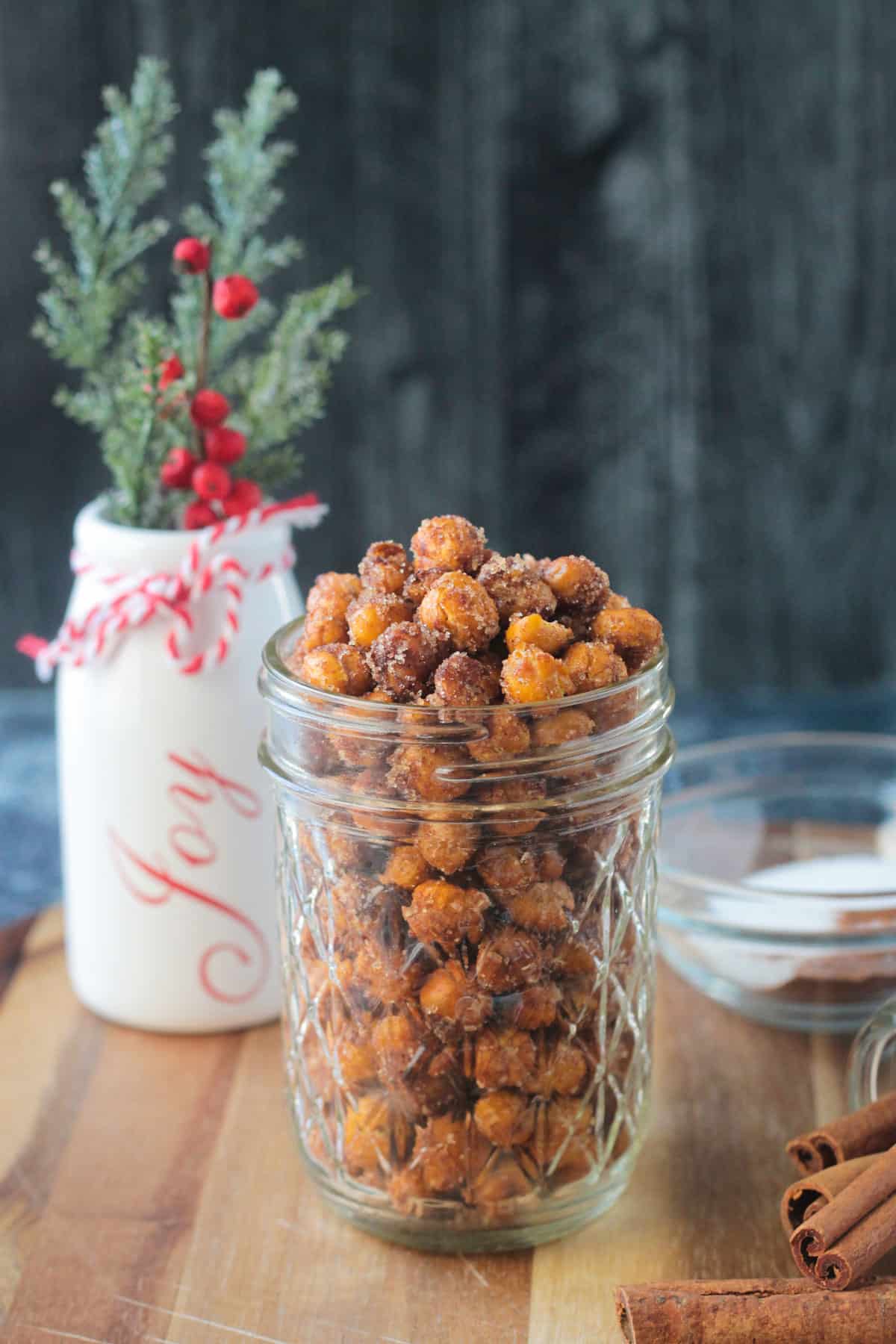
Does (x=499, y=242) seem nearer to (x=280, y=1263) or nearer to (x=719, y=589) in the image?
(x=719, y=589)

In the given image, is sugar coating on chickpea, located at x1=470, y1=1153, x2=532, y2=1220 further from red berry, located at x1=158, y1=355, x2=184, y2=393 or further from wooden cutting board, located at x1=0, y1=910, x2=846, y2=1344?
red berry, located at x1=158, y1=355, x2=184, y2=393

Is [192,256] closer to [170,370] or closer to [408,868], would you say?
[170,370]

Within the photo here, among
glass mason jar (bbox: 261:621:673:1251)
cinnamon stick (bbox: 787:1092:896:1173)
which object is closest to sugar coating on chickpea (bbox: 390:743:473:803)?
glass mason jar (bbox: 261:621:673:1251)

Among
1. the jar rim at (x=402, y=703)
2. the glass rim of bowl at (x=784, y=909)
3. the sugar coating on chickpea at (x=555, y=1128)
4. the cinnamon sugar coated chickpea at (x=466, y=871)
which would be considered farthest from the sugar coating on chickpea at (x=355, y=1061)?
the glass rim of bowl at (x=784, y=909)

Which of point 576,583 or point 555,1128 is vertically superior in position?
point 576,583

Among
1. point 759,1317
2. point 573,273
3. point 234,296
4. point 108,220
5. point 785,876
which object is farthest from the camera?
point 573,273

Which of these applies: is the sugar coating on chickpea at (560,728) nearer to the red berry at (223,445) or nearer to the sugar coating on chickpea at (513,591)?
the sugar coating on chickpea at (513,591)

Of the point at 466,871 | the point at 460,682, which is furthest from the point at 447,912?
the point at 460,682
